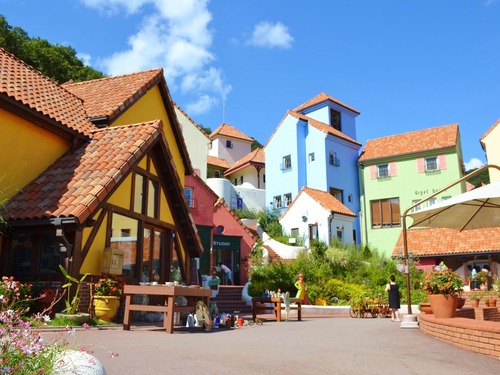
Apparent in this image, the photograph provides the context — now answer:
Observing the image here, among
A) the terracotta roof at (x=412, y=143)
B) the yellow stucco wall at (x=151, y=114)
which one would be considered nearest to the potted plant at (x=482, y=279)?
the terracotta roof at (x=412, y=143)

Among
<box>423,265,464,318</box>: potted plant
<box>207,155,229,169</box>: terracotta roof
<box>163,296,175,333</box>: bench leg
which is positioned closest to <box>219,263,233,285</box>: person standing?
<box>163,296,175,333</box>: bench leg

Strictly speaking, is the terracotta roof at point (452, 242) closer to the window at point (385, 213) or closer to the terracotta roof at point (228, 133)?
the window at point (385, 213)

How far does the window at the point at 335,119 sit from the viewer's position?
45906 millimetres

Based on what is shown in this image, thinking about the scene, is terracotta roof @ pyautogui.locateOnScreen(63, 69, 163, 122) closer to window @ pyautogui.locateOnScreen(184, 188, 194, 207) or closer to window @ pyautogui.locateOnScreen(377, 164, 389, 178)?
window @ pyautogui.locateOnScreen(184, 188, 194, 207)

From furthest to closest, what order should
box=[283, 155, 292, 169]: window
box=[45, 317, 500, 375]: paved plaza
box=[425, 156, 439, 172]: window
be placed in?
1. box=[283, 155, 292, 169]: window
2. box=[425, 156, 439, 172]: window
3. box=[45, 317, 500, 375]: paved plaza

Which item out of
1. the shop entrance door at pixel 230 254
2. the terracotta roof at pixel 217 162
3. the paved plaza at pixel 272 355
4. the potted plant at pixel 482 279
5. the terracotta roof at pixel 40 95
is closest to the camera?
the paved plaza at pixel 272 355

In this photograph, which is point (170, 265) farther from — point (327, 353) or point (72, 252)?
point (327, 353)

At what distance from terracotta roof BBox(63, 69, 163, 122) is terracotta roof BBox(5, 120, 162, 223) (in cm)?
189

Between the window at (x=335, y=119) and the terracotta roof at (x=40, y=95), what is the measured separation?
31.4 meters

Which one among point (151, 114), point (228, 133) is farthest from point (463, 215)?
point (228, 133)

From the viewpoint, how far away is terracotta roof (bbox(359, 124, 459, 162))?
39.5 m

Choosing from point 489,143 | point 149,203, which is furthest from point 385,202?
point 149,203

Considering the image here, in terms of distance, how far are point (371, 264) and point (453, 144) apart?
48.0ft

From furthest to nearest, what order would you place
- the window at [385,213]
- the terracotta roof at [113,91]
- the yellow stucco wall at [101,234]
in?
the window at [385,213]
the terracotta roof at [113,91]
the yellow stucco wall at [101,234]
